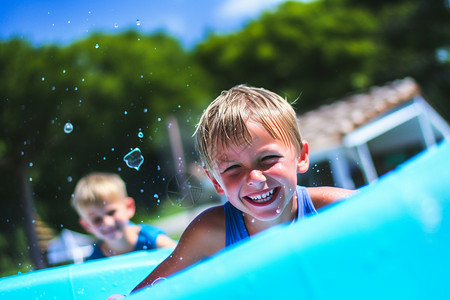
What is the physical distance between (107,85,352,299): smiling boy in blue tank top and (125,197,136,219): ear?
1.36 meters

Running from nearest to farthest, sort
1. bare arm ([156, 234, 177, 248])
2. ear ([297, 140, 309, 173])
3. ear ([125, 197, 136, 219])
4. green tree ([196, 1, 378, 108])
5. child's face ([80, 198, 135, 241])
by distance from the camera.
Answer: ear ([297, 140, 309, 173])
bare arm ([156, 234, 177, 248])
child's face ([80, 198, 135, 241])
ear ([125, 197, 136, 219])
green tree ([196, 1, 378, 108])

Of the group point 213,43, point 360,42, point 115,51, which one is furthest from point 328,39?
point 115,51

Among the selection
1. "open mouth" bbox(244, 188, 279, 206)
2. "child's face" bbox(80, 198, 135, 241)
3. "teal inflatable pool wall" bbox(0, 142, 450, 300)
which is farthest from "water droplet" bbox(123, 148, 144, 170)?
"teal inflatable pool wall" bbox(0, 142, 450, 300)

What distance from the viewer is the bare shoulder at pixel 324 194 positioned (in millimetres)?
1778

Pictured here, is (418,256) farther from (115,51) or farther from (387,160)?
(115,51)

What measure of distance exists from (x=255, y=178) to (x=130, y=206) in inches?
74.6

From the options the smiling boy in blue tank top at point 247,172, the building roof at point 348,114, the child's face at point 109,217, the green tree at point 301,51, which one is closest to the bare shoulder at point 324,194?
the smiling boy in blue tank top at point 247,172

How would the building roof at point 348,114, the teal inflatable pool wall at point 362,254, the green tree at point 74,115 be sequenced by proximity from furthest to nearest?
the green tree at point 74,115 → the building roof at point 348,114 → the teal inflatable pool wall at point 362,254

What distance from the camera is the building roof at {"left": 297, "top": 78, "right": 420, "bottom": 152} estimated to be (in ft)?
27.0

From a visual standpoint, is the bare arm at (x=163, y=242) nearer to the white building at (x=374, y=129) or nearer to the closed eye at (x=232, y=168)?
the closed eye at (x=232, y=168)

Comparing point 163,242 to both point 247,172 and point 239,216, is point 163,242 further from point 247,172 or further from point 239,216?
point 247,172

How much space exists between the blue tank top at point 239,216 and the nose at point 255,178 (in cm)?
29

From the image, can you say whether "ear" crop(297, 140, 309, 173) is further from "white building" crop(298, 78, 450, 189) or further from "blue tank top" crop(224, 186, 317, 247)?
"white building" crop(298, 78, 450, 189)

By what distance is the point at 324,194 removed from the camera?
1805mm
